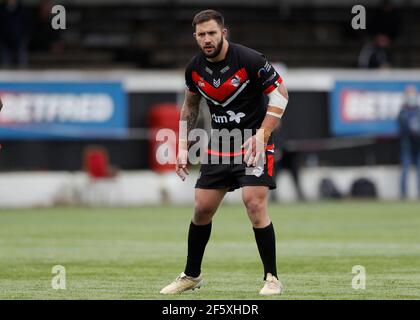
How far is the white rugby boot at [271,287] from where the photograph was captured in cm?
1002

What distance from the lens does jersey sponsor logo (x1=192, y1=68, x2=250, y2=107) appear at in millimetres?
10203

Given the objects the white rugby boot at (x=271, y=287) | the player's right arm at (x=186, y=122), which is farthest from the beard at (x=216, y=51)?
the white rugby boot at (x=271, y=287)

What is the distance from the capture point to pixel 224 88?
10.2 meters

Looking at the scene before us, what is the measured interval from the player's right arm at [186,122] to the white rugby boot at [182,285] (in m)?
0.87

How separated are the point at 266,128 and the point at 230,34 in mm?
20629

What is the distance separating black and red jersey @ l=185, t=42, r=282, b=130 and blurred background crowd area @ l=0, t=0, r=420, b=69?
17.6 m

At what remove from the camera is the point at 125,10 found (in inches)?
1198

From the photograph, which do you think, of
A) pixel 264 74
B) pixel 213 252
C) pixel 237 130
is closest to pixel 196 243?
pixel 237 130

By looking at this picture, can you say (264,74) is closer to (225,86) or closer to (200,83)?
(225,86)

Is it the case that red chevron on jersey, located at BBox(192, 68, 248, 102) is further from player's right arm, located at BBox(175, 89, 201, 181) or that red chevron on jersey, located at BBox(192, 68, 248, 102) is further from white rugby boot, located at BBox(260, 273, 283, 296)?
white rugby boot, located at BBox(260, 273, 283, 296)

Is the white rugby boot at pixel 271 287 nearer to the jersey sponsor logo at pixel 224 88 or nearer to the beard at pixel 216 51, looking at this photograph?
the jersey sponsor logo at pixel 224 88
